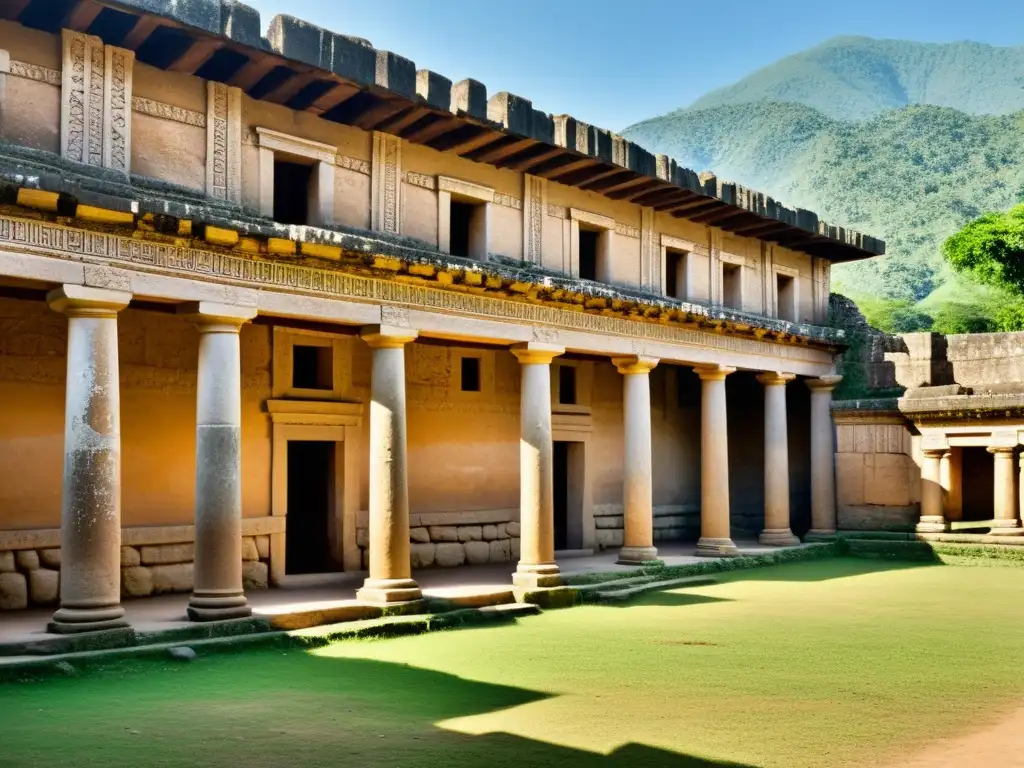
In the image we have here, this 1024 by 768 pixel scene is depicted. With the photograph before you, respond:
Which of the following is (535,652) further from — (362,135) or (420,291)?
(362,135)

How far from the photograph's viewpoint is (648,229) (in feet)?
59.7

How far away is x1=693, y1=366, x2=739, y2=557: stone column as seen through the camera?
18.6 metres

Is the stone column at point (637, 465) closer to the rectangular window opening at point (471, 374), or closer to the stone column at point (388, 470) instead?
the rectangular window opening at point (471, 374)

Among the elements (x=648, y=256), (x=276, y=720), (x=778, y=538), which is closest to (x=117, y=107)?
(x=276, y=720)

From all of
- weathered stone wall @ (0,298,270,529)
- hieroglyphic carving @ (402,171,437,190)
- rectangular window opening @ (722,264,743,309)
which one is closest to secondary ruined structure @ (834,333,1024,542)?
rectangular window opening @ (722,264,743,309)

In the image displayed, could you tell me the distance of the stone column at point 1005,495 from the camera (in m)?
19.3

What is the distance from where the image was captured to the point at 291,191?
14109mm

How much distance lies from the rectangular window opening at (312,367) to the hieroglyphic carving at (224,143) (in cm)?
429

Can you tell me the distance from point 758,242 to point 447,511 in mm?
8898

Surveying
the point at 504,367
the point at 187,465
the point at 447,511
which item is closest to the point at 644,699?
the point at 187,465

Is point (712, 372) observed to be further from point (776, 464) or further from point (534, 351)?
point (534, 351)

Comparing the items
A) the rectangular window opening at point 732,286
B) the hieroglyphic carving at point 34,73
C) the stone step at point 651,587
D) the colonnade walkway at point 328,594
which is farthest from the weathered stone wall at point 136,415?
the rectangular window opening at point 732,286

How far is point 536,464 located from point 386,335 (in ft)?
11.1

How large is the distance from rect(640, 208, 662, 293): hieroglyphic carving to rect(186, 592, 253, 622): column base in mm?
9673
